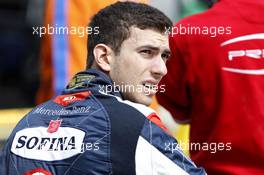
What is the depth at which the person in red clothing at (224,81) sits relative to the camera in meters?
3.41

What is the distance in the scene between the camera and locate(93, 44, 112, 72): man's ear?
9.59ft

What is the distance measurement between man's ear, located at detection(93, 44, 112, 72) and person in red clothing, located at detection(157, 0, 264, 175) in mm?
641

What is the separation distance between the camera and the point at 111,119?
2.68 meters

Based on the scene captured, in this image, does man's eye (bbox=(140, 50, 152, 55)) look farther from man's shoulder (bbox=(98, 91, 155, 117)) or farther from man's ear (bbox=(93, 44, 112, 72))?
man's shoulder (bbox=(98, 91, 155, 117))

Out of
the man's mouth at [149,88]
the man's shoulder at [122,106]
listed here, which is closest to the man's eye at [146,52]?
the man's mouth at [149,88]

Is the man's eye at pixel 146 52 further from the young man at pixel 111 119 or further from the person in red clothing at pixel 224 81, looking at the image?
the person in red clothing at pixel 224 81

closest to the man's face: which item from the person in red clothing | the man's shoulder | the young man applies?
the young man

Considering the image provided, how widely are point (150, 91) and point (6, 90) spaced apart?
421cm

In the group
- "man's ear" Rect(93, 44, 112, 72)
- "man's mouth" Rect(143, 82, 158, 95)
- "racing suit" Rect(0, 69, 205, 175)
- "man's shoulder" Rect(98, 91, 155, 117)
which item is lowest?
"racing suit" Rect(0, 69, 205, 175)

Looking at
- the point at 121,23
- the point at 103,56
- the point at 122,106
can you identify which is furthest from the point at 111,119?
the point at 121,23

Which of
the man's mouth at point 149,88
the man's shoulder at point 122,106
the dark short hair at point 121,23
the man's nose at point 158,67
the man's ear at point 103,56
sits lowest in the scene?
the man's shoulder at point 122,106

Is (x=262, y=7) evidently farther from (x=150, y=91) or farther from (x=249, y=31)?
(x=150, y=91)

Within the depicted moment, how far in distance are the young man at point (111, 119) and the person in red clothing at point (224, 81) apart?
471 mm

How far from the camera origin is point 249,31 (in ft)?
11.3
